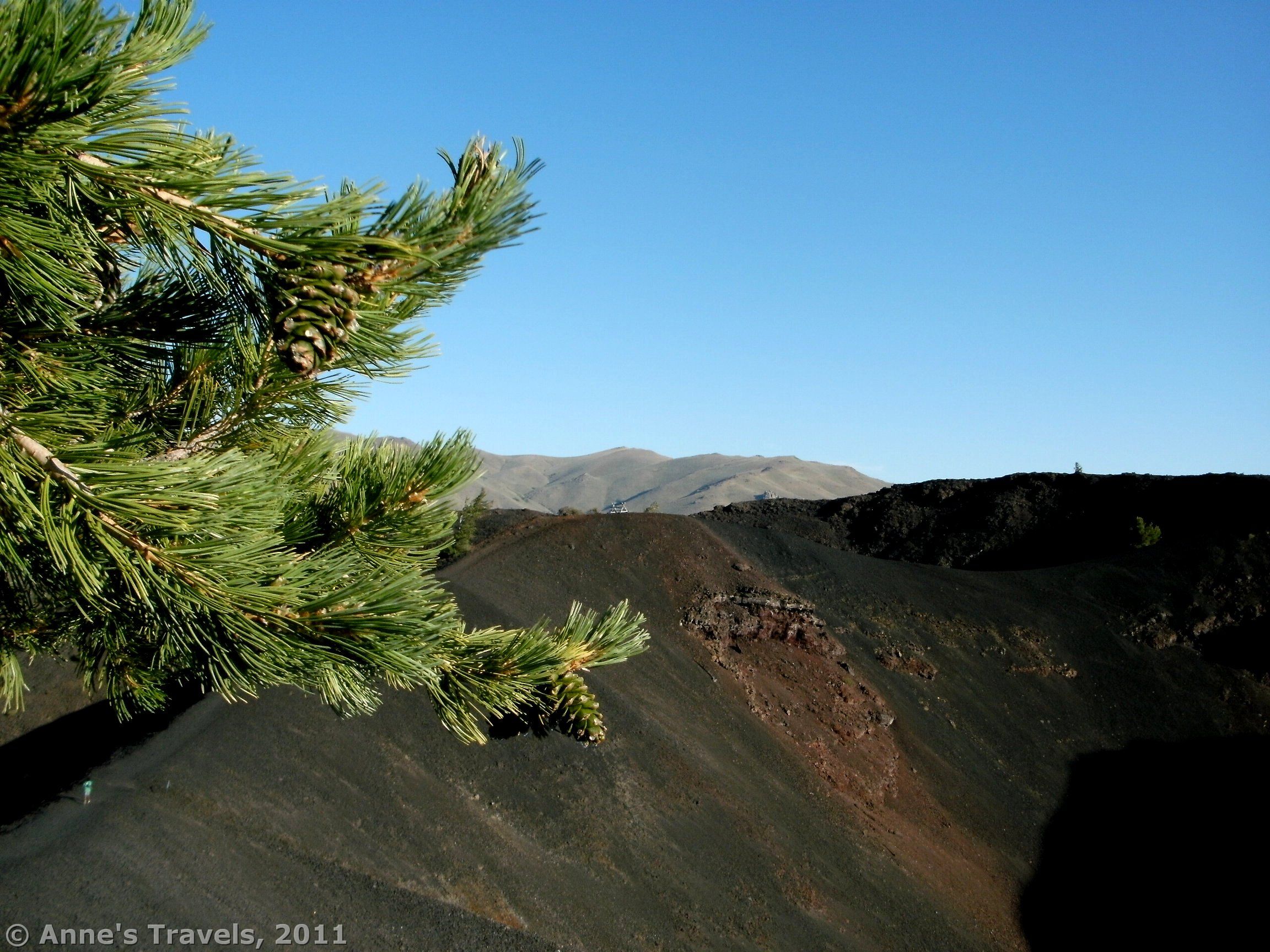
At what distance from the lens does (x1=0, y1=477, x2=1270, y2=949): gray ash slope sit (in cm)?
755

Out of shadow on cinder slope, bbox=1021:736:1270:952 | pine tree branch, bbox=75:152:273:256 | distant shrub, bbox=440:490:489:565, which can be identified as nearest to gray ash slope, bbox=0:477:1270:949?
shadow on cinder slope, bbox=1021:736:1270:952

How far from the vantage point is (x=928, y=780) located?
18.0 metres

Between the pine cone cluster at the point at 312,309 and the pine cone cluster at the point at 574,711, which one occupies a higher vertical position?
the pine cone cluster at the point at 312,309

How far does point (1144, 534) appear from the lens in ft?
106

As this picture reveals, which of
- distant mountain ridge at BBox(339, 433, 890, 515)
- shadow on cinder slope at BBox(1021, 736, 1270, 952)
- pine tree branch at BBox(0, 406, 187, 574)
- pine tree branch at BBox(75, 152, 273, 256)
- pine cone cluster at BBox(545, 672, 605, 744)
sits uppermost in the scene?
distant mountain ridge at BBox(339, 433, 890, 515)

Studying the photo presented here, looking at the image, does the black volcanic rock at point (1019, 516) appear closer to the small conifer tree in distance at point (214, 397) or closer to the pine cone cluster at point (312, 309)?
the small conifer tree in distance at point (214, 397)

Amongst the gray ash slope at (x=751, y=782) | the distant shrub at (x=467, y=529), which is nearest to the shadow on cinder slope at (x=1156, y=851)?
the gray ash slope at (x=751, y=782)

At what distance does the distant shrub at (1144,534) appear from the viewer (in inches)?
1271

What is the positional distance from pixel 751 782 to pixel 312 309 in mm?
14286

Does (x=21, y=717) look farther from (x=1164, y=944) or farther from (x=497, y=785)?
(x=1164, y=944)

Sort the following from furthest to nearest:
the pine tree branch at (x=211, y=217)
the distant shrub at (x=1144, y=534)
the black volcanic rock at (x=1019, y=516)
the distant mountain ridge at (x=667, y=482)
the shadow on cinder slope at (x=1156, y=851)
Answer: the distant mountain ridge at (x=667, y=482), the black volcanic rock at (x=1019, y=516), the distant shrub at (x=1144, y=534), the shadow on cinder slope at (x=1156, y=851), the pine tree branch at (x=211, y=217)

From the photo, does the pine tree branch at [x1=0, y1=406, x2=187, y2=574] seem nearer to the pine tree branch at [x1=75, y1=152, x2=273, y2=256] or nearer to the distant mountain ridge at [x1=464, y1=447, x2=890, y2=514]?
the pine tree branch at [x1=75, y1=152, x2=273, y2=256]

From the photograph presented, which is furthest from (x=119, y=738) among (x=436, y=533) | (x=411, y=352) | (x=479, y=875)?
(x=411, y=352)

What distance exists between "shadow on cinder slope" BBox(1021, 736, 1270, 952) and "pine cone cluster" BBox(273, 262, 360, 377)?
15.6 m
